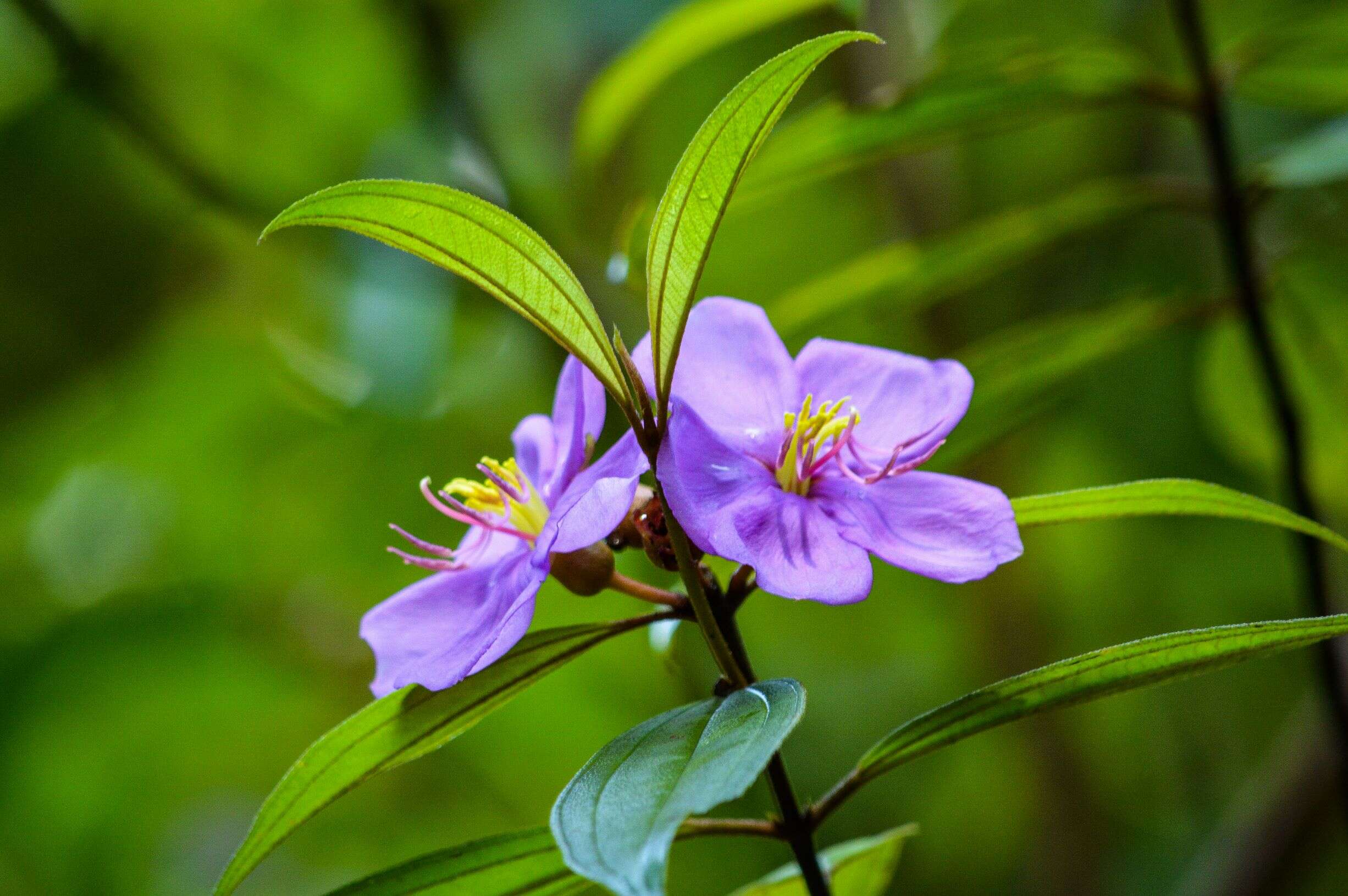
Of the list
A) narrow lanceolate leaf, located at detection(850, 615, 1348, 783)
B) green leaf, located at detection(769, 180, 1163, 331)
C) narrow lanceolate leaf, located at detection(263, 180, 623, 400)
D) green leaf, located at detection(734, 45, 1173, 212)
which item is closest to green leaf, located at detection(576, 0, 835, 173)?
green leaf, located at detection(734, 45, 1173, 212)

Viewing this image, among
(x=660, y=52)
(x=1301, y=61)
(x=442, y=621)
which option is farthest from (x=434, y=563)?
(x=1301, y=61)

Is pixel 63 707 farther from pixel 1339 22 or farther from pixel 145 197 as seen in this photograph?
pixel 1339 22

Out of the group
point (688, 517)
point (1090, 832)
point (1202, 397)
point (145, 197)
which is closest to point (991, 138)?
point (1202, 397)

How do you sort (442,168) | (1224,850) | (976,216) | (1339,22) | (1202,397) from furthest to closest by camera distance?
(976,216), (442,168), (1224,850), (1202,397), (1339,22)

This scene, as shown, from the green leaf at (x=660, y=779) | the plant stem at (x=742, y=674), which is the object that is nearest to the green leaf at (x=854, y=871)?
the plant stem at (x=742, y=674)

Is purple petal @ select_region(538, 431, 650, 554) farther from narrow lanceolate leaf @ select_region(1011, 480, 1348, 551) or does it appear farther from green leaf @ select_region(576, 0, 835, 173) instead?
green leaf @ select_region(576, 0, 835, 173)

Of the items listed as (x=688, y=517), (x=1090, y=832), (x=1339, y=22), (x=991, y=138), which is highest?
(x=991, y=138)

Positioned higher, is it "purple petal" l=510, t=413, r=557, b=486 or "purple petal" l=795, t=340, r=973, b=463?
"purple petal" l=510, t=413, r=557, b=486
